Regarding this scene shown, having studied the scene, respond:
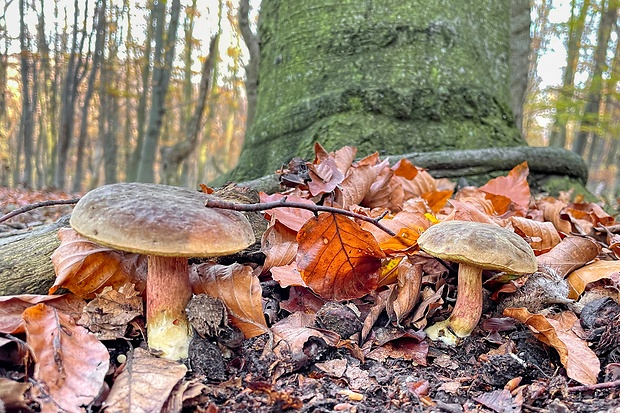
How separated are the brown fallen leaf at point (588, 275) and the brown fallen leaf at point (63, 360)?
1.50 metres

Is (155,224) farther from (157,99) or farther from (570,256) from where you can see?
(157,99)

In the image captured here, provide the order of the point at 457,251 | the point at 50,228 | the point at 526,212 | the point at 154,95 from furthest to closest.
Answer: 1. the point at 154,95
2. the point at 526,212
3. the point at 50,228
4. the point at 457,251

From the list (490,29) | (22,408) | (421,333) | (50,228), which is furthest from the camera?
(490,29)

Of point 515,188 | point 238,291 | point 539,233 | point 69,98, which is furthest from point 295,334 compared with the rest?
point 69,98

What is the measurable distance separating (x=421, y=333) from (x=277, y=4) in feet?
11.6

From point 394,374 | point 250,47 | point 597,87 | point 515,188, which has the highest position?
point 597,87

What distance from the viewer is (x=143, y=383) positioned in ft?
3.30

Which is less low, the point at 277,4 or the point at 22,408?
the point at 277,4

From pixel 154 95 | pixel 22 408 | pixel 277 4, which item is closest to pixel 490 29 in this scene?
pixel 277 4

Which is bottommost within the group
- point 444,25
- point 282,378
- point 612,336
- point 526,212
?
point 282,378

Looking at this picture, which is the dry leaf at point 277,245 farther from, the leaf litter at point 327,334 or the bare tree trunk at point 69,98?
the bare tree trunk at point 69,98

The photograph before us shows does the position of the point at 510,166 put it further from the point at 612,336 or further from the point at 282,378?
the point at 282,378

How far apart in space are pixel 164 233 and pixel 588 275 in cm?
144

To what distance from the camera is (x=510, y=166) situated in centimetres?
311
